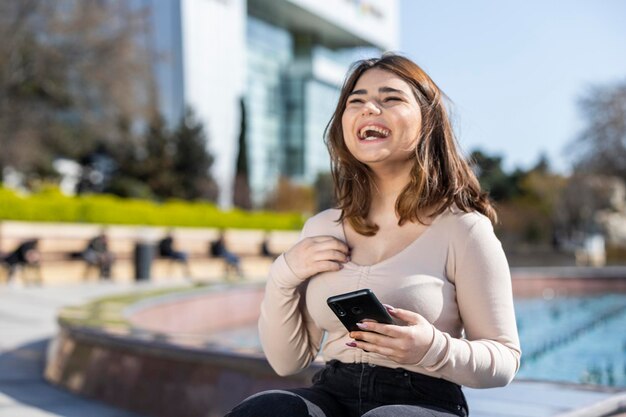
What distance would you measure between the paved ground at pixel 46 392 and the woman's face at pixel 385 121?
144 centimetres

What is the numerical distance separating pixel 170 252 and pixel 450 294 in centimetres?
1705

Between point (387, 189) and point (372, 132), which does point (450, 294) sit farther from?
point (372, 132)

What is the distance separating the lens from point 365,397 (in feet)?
7.08

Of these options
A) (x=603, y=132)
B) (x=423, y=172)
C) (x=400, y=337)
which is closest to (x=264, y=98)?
(x=603, y=132)

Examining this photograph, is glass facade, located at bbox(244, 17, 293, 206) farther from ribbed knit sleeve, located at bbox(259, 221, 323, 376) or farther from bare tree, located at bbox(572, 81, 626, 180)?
ribbed knit sleeve, located at bbox(259, 221, 323, 376)

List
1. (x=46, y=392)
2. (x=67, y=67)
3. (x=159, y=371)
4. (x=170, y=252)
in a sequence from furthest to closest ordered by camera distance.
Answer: (x=67, y=67) < (x=170, y=252) < (x=46, y=392) < (x=159, y=371)

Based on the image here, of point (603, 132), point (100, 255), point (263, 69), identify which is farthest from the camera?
point (263, 69)

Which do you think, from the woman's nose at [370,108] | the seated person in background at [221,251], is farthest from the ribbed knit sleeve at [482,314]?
the seated person in background at [221,251]

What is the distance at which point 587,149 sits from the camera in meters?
39.4

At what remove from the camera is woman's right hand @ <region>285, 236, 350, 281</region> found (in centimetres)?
223

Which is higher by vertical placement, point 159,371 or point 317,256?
point 317,256

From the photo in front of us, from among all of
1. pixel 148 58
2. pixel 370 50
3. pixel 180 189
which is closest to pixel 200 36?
pixel 180 189

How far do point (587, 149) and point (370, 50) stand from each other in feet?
128

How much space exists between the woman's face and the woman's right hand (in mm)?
259
